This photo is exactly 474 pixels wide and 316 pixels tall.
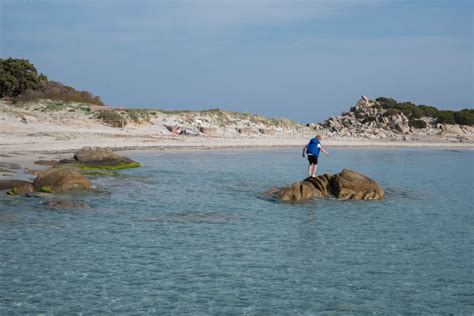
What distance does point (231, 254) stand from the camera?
1245 centimetres

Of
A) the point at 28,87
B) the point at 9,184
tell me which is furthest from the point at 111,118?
the point at 9,184

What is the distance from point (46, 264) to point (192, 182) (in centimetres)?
1403

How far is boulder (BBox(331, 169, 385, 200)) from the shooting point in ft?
68.5

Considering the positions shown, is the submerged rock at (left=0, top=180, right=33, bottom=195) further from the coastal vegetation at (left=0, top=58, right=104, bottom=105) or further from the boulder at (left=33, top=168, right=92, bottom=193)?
the coastal vegetation at (left=0, top=58, right=104, bottom=105)

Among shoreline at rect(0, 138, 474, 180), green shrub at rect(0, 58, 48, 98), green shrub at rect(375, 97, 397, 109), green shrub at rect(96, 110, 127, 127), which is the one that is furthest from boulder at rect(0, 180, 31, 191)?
green shrub at rect(375, 97, 397, 109)

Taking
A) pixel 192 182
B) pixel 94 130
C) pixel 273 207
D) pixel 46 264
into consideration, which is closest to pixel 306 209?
pixel 273 207

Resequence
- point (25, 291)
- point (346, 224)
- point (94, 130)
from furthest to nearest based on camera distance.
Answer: point (94, 130) < point (346, 224) < point (25, 291)

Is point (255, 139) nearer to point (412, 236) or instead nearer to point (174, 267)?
point (412, 236)

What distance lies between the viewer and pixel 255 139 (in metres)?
53.2

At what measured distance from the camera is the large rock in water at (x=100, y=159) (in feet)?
89.7

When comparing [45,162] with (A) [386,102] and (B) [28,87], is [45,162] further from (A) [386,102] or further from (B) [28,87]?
(A) [386,102]

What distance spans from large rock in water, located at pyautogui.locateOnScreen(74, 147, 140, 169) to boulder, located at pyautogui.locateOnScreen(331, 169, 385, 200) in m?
11.5

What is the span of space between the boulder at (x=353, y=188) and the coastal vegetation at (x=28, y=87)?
3478 cm

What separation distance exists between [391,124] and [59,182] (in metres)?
58.9
